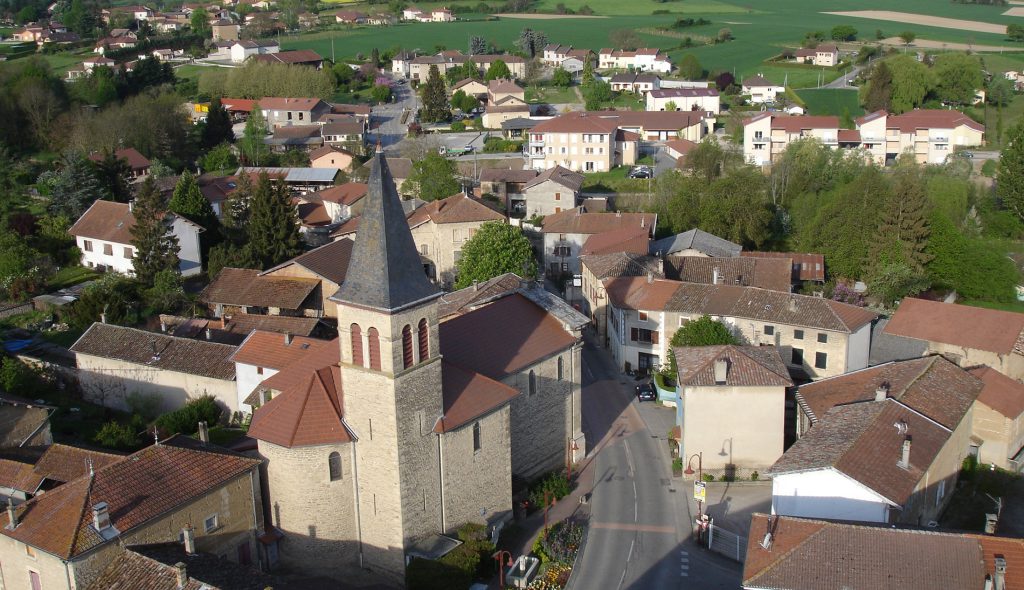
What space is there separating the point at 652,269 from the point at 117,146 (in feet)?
201

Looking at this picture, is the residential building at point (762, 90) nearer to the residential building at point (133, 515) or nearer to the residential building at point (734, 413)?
the residential building at point (734, 413)

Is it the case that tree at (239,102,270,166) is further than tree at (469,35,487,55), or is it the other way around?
tree at (469,35,487,55)

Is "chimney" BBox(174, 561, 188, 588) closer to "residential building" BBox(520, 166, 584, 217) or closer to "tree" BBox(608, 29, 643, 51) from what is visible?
"residential building" BBox(520, 166, 584, 217)

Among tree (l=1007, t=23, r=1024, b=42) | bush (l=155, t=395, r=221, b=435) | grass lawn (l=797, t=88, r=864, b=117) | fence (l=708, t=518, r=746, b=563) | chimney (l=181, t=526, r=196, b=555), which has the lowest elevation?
fence (l=708, t=518, r=746, b=563)

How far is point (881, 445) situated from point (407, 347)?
15.2m

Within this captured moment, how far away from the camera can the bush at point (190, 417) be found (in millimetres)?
38031

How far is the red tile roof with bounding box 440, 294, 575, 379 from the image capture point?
32.5 meters

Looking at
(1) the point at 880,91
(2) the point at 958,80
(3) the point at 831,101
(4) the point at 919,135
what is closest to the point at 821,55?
(3) the point at 831,101

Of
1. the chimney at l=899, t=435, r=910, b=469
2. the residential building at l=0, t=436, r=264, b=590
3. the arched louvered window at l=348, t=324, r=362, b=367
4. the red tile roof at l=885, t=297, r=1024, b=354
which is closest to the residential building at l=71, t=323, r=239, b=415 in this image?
the residential building at l=0, t=436, r=264, b=590

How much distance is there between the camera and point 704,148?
75.5m

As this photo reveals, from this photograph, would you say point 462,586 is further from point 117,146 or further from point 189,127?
point 189,127

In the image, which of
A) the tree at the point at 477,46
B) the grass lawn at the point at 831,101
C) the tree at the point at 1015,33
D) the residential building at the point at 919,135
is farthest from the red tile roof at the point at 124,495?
the tree at the point at 1015,33

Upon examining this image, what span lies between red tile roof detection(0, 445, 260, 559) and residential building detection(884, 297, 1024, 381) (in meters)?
30.9

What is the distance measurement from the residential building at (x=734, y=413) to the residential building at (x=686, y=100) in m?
79.5
